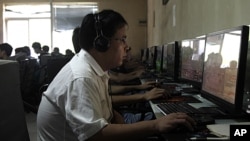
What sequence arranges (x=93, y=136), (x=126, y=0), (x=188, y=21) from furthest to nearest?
(x=126, y=0)
(x=188, y=21)
(x=93, y=136)

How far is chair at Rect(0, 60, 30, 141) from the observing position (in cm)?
92

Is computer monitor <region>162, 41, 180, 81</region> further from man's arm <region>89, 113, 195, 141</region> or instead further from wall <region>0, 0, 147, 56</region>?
wall <region>0, 0, 147, 56</region>

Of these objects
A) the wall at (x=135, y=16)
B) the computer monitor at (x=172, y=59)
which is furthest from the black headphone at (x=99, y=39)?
the wall at (x=135, y=16)

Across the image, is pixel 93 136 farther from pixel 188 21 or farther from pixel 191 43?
pixel 188 21

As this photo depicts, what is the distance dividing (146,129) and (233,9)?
1.41m

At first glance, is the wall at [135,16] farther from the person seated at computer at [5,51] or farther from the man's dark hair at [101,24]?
the man's dark hair at [101,24]

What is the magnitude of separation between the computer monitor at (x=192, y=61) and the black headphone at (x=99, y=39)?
951mm

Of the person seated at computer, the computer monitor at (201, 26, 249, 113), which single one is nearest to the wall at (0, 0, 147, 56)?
the person seated at computer

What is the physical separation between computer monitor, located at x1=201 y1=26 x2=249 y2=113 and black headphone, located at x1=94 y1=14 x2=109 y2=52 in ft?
1.65

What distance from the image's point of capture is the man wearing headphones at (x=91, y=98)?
43.3 inches

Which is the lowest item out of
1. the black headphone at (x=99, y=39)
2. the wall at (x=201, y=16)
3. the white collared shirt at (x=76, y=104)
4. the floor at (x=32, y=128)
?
the floor at (x=32, y=128)

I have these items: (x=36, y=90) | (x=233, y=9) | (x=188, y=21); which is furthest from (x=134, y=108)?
(x=36, y=90)

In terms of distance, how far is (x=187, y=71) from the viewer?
251cm

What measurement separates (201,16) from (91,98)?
7.65 feet
